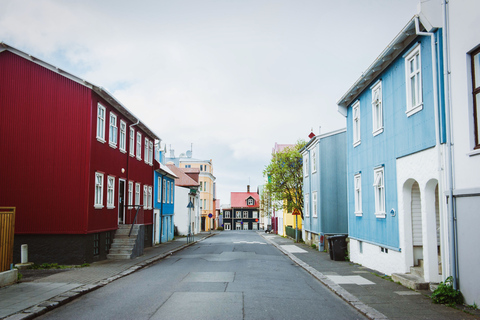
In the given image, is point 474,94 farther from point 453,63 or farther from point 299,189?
point 299,189

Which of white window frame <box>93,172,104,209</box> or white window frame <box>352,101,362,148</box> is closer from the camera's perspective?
white window frame <box>352,101,362,148</box>

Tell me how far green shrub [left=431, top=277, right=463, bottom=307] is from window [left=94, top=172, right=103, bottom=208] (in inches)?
540

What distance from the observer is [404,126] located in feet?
42.3

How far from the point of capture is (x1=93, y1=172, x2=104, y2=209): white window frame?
741 inches

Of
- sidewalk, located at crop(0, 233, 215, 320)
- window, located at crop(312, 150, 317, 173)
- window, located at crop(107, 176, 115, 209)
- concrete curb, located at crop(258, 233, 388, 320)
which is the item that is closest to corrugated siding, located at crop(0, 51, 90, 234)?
sidewalk, located at crop(0, 233, 215, 320)

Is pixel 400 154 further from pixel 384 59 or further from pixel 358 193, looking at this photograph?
pixel 358 193

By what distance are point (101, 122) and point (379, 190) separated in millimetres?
11894

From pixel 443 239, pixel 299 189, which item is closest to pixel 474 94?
pixel 443 239

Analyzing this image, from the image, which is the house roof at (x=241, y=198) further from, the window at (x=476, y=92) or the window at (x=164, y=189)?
the window at (x=476, y=92)

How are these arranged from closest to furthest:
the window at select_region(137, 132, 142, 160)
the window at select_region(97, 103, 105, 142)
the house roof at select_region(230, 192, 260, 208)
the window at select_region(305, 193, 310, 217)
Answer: the window at select_region(97, 103, 105, 142) < the window at select_region(137, 132, 142, 160) < the window at select_region(305, 193, 310, 217) < the house roof at select_region(230, 192, 260, 208)

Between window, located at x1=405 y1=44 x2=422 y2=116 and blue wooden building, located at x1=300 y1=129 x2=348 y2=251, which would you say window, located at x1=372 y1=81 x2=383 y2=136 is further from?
blue wooden building, located at x1=300 y1=129 x2=348 y2=251

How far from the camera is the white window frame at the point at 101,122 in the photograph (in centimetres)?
1902

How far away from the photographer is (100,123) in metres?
19.3

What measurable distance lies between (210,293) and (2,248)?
5.55m
